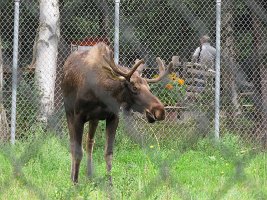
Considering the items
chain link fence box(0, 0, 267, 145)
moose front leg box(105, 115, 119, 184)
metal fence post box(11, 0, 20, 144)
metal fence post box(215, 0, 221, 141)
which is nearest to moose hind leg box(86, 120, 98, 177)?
moose front leg box(105, 115, 119, 184)

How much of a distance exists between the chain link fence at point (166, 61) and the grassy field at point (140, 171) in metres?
0.28

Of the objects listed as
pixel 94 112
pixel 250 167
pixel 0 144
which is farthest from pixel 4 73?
pixel 250 167

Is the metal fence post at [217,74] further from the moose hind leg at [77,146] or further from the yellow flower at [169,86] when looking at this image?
the moose hind leg at [77,146]

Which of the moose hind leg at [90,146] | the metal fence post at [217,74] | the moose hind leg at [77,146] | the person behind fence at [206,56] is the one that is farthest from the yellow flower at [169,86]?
the moose hind leg at [77,146]

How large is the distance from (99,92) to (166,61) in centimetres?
232

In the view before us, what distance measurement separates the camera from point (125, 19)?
22.1 ft

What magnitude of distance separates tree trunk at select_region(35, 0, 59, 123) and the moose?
144 cm

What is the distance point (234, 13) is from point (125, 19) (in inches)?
42.9

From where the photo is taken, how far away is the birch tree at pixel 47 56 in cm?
685

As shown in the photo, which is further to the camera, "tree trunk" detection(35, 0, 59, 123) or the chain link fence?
"tree trunk" detection(35, 0, 59, 123)

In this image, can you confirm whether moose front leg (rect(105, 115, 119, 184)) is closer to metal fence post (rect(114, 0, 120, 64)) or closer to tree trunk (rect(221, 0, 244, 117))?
metal fence post (rect(114, 0, 120, 64))

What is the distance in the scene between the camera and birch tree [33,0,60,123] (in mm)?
6852

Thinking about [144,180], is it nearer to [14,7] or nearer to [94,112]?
[94,112]

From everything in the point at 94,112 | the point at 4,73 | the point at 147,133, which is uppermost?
the point at 94,112
